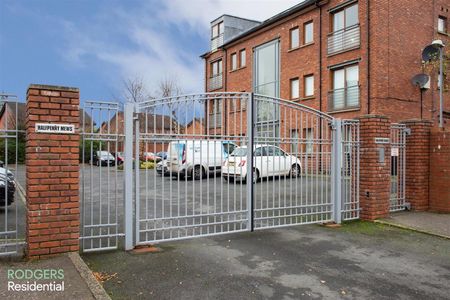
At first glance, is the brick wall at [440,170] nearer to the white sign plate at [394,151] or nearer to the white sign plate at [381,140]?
the white sign plate at [394,151]

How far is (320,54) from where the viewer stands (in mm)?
20281

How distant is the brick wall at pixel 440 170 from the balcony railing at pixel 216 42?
21672 millimetres

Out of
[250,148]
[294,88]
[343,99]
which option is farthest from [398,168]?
[294,88]

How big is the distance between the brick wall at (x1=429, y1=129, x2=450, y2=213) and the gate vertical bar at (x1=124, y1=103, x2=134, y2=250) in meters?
7.05

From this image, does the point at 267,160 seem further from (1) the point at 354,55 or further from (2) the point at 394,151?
(1) the point at 354,55

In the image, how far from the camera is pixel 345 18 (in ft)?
62.8

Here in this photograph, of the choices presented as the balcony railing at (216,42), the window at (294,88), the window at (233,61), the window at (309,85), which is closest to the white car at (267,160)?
the window at (309,85)

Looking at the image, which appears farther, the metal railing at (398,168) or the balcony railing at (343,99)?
the balcony railing at (343,99)

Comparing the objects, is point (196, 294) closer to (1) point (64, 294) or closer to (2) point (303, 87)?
(1) point (64, 294)

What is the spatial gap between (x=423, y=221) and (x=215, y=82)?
74.8ft

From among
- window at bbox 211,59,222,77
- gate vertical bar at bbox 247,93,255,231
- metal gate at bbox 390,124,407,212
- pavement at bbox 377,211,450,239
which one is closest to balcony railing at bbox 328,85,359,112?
metal gate at bbox 390,124,407,212

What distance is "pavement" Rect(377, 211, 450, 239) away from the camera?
6988 millimetres

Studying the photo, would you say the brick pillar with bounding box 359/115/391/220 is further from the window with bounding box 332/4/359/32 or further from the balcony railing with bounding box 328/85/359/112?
the window with bounding box 332/4/359/32

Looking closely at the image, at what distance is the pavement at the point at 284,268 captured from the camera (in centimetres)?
402
